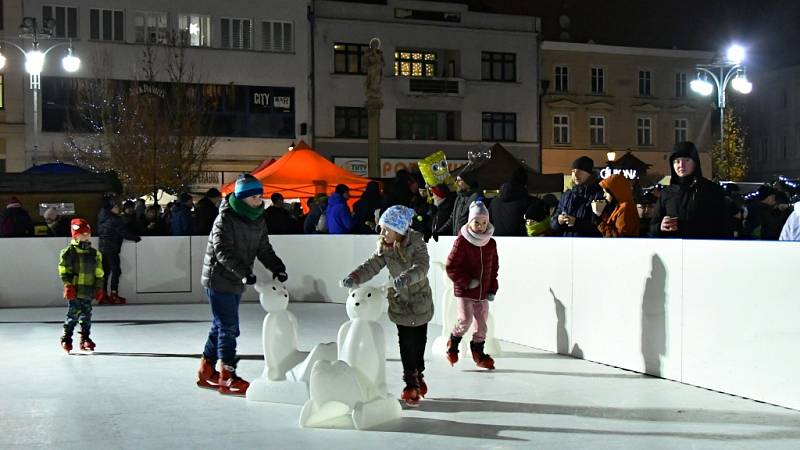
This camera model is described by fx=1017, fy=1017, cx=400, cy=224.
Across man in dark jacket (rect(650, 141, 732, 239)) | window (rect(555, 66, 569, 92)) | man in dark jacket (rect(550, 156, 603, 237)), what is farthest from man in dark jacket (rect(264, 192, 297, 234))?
window (rect(555, 66, 569, 92))

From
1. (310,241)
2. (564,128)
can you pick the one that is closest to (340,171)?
(310,241)

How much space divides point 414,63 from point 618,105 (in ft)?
35.7

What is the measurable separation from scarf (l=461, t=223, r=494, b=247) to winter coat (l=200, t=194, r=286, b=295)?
1769 millimetres

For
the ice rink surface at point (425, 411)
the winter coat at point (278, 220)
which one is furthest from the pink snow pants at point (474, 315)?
the winter coat at point (278, 220)

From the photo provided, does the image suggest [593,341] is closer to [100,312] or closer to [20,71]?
[100,312]

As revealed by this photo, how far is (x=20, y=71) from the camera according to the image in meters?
37.4

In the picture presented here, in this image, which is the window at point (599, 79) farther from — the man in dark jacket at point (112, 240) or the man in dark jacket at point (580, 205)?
the man in dark jacket at point (580, 205)

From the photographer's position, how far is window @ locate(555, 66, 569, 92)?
158 ft

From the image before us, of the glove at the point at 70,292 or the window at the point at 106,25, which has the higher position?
the window at the point at 106,25

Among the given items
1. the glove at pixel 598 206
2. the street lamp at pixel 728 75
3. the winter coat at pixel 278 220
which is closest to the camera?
the glove at pixel 598 206

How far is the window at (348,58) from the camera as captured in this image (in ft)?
140

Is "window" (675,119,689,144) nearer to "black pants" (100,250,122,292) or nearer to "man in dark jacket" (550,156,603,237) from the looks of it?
Answer: "black pants" (100,250,122,292)

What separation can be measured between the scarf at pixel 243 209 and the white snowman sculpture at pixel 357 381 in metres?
1.37

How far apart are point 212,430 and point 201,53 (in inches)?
1368
